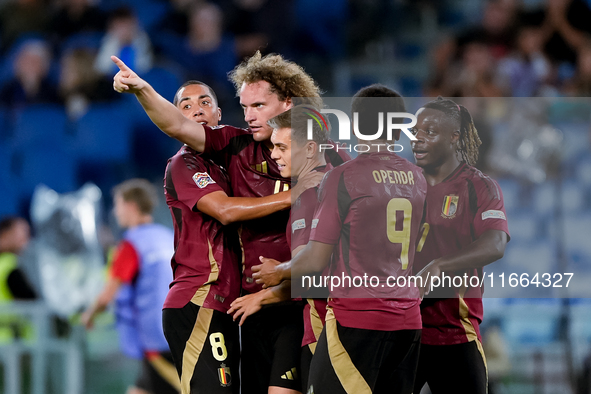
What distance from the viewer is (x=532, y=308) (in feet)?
18.9

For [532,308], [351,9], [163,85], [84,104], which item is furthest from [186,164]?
[351,9]

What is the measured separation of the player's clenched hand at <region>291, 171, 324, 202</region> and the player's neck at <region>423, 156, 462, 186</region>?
692 mm

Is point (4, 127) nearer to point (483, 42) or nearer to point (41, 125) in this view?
point (41, 125)

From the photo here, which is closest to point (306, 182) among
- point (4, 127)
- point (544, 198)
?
point (544, 198)

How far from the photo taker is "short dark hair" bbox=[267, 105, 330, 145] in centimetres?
361

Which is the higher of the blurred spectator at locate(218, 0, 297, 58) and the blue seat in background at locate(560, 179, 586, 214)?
the blurred spectator at locate(218, 0, 297, 58)

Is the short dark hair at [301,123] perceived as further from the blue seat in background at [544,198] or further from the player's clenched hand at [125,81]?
the blue seat in background at [544,198]

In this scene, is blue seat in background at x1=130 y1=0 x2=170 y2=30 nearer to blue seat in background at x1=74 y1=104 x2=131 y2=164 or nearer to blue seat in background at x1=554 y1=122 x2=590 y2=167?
blue seat in background at x1=74 y1=104 x2=131 y2=164

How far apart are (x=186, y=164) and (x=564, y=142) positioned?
3.86m

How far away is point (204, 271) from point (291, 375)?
719 millimetres

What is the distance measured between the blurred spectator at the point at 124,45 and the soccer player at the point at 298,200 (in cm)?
561

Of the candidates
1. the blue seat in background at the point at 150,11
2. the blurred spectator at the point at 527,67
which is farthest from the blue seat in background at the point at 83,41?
the blurred spectator at the point at 527,67

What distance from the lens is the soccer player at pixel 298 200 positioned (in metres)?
3.53

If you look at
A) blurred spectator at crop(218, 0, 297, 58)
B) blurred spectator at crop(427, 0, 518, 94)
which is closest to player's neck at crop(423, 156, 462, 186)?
blurred spectator at crop(427, 0, 518, 94)
